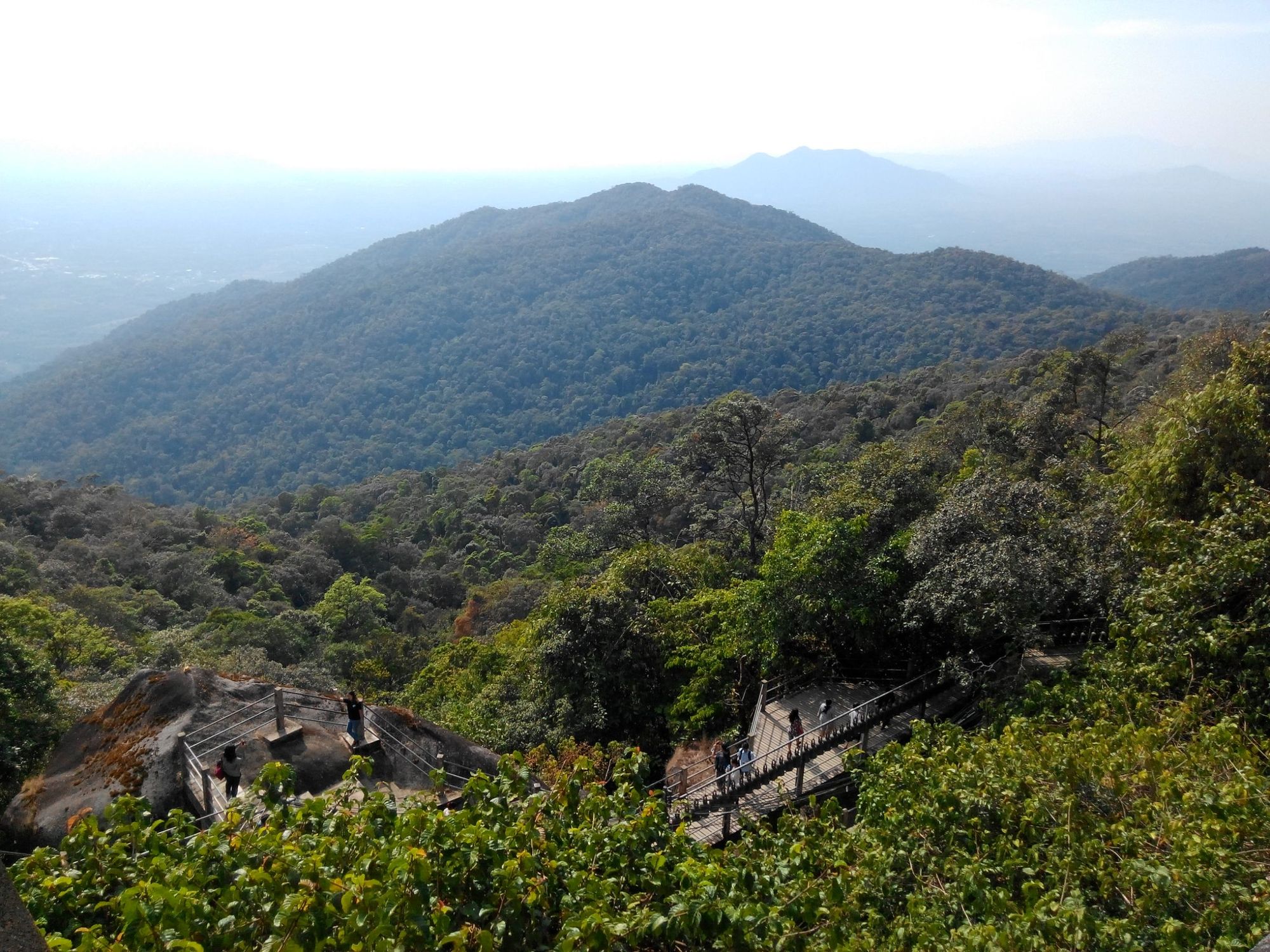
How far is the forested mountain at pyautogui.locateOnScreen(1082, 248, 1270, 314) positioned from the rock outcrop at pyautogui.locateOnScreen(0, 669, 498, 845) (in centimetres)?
13178

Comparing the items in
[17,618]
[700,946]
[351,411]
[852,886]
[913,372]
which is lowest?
[351,411]

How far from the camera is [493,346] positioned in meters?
117

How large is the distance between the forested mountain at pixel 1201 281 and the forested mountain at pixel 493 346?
2949 centimetres

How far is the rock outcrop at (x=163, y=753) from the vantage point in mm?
8977

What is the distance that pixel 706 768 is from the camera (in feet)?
40.9

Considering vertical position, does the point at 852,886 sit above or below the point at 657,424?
above

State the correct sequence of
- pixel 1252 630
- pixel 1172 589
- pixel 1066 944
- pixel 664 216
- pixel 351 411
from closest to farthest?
pixel 1066 944 → pixel 1252 630 → pixel 1172 589 → pixel 351 411 → pixel 664 216

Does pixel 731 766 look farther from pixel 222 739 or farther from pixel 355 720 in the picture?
pixel 222 739

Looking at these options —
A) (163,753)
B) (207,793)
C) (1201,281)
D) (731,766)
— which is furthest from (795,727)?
(1201,281)

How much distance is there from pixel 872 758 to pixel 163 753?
842 cm

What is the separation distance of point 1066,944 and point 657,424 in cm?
5928

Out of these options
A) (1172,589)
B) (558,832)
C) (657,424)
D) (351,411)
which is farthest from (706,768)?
(351,411)


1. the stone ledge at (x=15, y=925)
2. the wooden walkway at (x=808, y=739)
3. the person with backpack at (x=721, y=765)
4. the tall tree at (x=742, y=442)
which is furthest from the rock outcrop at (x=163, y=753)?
the tall tree at (x=742, y=442)

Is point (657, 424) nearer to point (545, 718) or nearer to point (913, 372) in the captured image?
point (913, 372)
